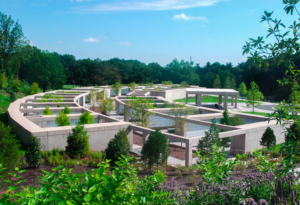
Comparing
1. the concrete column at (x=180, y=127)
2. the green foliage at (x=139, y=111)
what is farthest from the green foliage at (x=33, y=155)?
the green foliage at (x=139, y=111)

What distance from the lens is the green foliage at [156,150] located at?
928 centimetres

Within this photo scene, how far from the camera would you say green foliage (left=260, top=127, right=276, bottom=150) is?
13.4 metres

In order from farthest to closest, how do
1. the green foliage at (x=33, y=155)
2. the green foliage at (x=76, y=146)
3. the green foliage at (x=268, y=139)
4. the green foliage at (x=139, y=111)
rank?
1. the green foliage at (x=139, y=111)
2. the green foliage at (x=268, y=139)
3. the green foliage at (x=76, y=146)
4. the green foliage at (x=33, y=155)

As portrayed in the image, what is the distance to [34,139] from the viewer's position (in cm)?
911

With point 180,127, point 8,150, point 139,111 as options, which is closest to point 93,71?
point 139,111

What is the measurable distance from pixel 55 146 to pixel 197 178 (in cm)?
687

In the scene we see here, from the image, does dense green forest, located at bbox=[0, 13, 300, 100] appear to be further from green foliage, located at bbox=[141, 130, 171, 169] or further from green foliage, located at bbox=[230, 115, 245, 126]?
green foliage, located at bbox=[141, 130, 171, 169]

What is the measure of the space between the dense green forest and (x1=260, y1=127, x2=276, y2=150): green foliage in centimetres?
1649

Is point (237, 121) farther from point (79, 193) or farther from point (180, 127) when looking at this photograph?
point (79, 193)

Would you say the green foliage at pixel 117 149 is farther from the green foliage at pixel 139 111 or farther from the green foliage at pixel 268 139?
the green foliage at pixel 139 111

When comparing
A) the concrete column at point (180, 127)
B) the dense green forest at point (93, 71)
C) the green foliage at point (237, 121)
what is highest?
the dense green forest at point (93, 71)

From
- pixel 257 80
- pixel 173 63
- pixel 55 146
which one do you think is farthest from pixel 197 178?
pixel 173 63

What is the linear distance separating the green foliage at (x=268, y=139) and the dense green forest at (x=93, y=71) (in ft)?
54.1

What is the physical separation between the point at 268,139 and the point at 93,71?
5881cm
